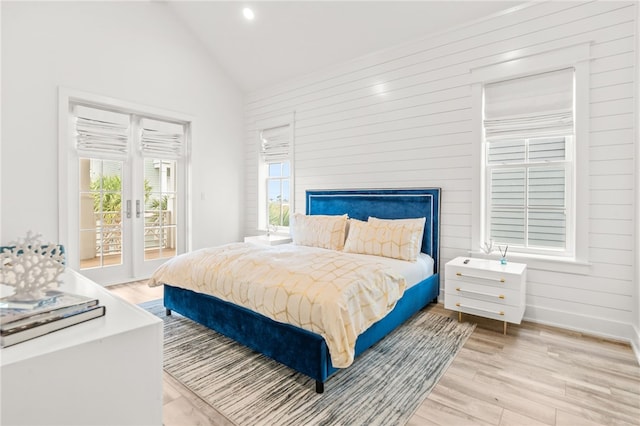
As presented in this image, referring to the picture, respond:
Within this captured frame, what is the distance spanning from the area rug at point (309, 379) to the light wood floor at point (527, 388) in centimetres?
7

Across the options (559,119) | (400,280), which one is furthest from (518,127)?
(400,280)

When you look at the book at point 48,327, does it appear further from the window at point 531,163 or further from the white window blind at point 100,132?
the white window blind at point 100,132

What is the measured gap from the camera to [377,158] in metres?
4.11

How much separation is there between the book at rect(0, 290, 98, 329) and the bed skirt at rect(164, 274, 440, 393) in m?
1.18

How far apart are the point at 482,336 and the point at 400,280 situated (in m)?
0.92

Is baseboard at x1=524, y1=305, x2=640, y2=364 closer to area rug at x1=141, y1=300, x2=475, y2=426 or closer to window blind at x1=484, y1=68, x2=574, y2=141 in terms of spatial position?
area rug at x1=141, y1=300, x2=475, y2=426

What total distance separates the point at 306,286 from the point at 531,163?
2.59 meters

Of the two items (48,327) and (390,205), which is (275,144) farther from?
(48,327)

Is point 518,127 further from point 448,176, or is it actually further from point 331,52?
point 331,52

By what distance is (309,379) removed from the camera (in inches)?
82.4

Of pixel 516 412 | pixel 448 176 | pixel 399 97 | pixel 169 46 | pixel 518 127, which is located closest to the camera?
pixel 516 412

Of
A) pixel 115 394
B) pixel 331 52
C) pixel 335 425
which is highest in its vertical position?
pixel 331 52

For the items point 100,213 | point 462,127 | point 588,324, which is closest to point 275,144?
point 100,213

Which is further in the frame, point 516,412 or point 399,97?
point 399,97
